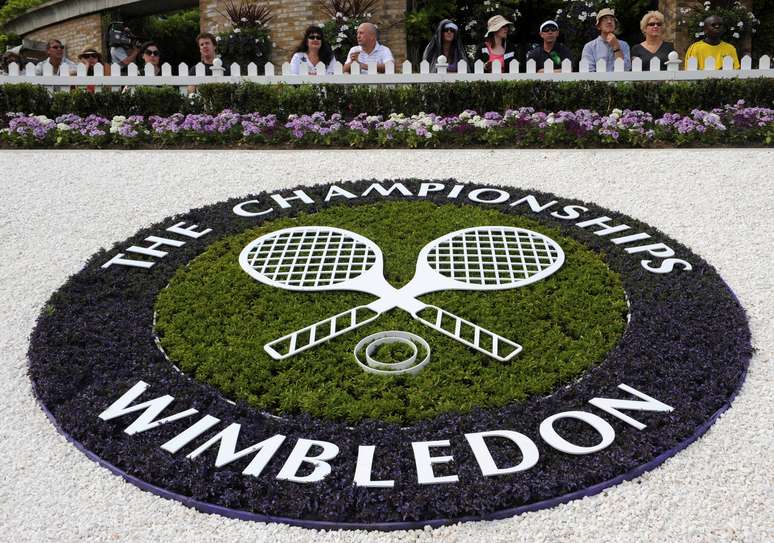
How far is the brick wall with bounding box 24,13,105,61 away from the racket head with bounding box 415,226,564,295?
15.1 m

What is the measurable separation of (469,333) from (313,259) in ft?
4.52

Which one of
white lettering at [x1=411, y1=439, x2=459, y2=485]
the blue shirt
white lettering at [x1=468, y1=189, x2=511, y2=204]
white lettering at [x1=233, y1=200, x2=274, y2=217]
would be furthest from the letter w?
the blue shirt

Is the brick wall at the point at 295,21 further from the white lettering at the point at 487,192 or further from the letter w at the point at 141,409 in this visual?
the letter w at the point at 141,409

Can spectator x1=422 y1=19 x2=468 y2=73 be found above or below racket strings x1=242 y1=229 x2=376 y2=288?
above

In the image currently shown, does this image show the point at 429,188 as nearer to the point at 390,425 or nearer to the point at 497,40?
the point at 390,425

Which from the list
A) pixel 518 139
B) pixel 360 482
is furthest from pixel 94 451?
pixel 518 139

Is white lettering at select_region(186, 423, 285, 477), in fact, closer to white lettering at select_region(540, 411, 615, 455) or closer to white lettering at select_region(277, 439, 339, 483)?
white lettering at select_region(277, 439, 339, 483)

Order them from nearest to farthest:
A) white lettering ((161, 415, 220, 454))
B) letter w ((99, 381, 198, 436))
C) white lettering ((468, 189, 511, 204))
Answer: white lettering ((161, 415, 220, 454))
letter w ((99, 381, 198, 436))
white lettering ((468, 189, 511, 204))

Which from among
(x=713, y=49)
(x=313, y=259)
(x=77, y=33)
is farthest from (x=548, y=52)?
(x=77, y=33)

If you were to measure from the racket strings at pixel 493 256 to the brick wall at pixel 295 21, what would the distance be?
925cm

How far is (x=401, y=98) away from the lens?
27.3ft

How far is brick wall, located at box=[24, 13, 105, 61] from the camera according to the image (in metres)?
17.4

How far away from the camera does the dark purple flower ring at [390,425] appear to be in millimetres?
2891

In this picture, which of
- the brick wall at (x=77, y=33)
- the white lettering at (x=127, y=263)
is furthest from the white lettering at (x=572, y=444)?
the brick wall at (x=77, y=33)
